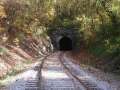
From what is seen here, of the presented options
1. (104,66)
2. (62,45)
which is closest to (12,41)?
(104,66)

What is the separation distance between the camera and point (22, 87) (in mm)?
17766

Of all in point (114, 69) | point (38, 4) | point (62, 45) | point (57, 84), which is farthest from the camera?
point (62, 45)

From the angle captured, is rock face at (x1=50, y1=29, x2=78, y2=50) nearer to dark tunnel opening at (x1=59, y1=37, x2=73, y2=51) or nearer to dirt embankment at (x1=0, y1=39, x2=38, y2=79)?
dark tunnel opening at (x1=59, y1=37, x2=73, y2=51)

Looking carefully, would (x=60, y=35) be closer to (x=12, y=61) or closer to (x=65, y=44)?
(x=65, y=44)

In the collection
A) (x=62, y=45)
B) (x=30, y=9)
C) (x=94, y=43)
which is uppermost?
(x=30, y=9)

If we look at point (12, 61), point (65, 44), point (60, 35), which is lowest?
point (65, 44)

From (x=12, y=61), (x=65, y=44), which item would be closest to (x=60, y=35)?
(x=65, y=44)

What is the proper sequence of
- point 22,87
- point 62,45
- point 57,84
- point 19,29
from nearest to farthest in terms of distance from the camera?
point 22,87 < point 57,84 < point 19,29 < point 62,45

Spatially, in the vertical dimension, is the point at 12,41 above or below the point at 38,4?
below

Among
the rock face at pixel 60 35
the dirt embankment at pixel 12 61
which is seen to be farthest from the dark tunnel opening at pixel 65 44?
the dirt embankment at pixel 12 61

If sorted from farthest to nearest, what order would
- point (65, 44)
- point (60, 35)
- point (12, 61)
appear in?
1. point (65, 44)
2. point (60, 35)
3. point (12, 61)

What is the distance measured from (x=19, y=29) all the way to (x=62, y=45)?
1603 inches

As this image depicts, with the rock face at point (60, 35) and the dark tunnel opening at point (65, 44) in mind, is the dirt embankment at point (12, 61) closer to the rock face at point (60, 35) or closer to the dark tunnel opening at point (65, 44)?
the rock face at point (60, 35)

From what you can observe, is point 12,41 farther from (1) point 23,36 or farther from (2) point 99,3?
(2) point 99,3
